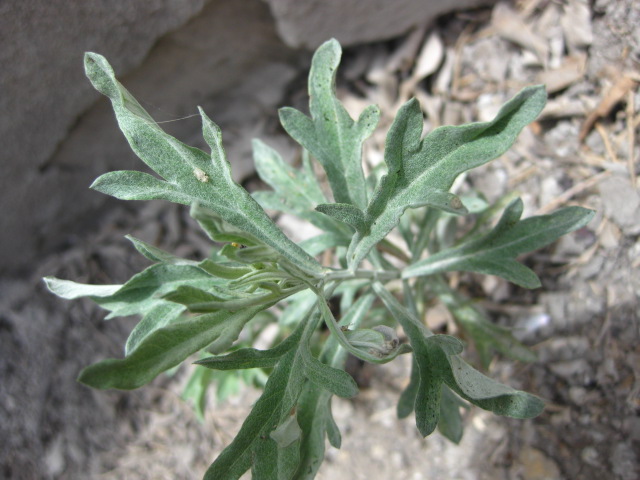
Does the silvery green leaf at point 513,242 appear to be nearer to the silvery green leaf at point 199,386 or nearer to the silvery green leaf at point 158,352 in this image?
the silvery green leaf at point 158,352

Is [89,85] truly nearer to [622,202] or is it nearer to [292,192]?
[292,192]

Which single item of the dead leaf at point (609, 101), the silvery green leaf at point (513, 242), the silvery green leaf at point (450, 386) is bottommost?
the dead leaf at point (609, 101)

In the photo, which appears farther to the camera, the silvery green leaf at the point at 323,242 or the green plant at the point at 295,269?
the silvery green leaf at the point at 323,242

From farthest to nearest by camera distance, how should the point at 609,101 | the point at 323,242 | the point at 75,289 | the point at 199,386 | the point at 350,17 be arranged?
1. the point at 350,17
2. the point at 199,386
3. the point at 609,101
4. the point at 323,242
5. the point at 75,289

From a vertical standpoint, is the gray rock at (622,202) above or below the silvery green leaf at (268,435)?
below

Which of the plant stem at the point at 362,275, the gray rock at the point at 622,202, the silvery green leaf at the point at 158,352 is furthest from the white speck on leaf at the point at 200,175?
the gray rock at the point at 622,202

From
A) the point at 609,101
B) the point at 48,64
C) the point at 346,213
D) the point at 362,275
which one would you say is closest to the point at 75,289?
the point at 346,213

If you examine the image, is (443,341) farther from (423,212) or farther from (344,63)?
(344,63)

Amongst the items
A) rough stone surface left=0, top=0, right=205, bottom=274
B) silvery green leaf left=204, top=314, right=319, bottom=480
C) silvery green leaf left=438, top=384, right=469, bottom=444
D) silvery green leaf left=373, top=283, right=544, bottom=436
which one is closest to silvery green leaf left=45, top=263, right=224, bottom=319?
silvery green leaf left=204, top=314, right=319, bottom=480
